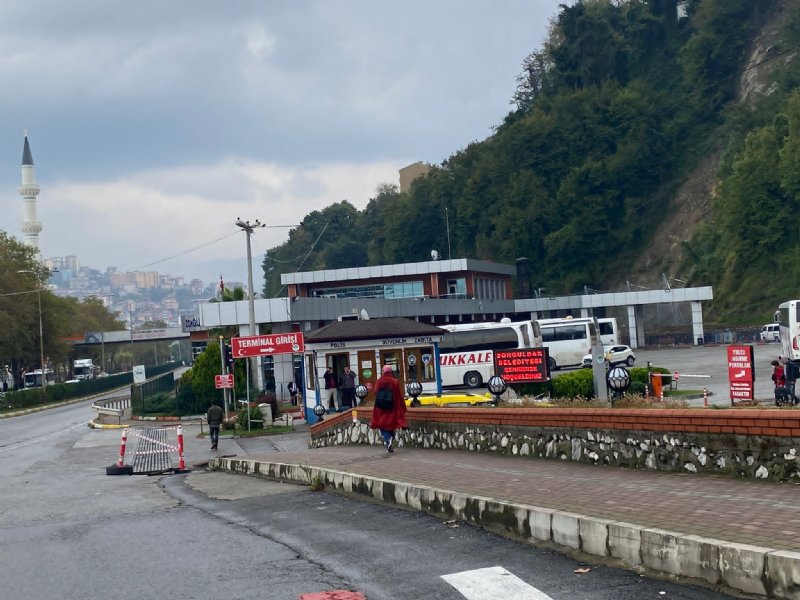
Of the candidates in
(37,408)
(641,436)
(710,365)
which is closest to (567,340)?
(710,365)

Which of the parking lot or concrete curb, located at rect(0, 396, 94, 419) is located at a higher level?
the parking lot

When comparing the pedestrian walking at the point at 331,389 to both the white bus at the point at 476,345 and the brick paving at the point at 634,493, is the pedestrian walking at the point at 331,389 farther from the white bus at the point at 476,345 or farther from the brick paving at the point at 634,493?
the brick paving at the point at 634,493

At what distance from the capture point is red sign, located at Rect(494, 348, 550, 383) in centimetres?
2381

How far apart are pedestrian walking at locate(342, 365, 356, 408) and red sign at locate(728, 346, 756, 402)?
14085mm

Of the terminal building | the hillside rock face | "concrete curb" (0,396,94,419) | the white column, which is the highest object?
the hillside rock face

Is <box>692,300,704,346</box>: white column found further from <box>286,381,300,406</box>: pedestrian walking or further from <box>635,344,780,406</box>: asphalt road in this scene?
<box>286,381,300,406</box>: pedestrian walking

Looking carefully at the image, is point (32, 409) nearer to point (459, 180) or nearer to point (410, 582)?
point (459, 180)

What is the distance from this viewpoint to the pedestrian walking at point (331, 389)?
33.5 m

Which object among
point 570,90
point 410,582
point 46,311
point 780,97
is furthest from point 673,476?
point 570,90

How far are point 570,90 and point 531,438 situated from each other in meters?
90.0

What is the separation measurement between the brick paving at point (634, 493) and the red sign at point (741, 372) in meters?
10.7

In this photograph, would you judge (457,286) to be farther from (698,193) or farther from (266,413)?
(266,413)

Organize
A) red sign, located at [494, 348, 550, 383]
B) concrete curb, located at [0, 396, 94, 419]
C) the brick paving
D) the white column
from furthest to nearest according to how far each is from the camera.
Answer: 1. the white column
2. concrete curb, located at [0, 396, 94, 419]
3. red sign, located at [494, 348, 550, 383]
4. the brick paving

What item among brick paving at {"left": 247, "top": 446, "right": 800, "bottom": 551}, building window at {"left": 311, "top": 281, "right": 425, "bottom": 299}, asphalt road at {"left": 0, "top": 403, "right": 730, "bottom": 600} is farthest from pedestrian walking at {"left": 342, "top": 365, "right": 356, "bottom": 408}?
building window at {"left": 311, "top": 281, "right": 425, "bottom": 299}
